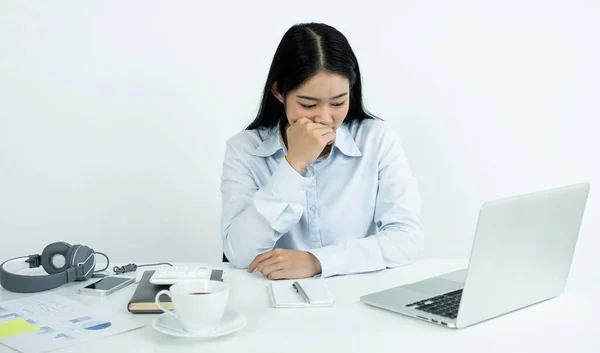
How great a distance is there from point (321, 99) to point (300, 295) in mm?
635

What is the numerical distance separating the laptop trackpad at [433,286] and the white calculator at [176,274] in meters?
0.44

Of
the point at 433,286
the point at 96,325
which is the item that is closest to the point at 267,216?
the point at 433,286

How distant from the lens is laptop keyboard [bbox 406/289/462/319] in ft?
3.79

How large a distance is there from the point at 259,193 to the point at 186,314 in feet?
2.22

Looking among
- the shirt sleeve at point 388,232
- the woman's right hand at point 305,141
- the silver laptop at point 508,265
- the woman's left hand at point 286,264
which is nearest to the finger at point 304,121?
the woman's right hand at point 305,141

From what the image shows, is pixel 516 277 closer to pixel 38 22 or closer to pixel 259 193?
pixel 259 193

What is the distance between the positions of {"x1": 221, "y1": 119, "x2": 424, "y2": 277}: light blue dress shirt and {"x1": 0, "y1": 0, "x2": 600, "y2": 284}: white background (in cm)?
68

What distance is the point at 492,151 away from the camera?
2699 millimetres

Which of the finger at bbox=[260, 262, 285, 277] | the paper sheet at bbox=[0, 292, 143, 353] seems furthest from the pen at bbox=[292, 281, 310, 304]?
the paper sheet at bbox=[0, 292, 143, 353]

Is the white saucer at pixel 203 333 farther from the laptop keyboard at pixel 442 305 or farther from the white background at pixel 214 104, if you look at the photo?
the white background at pixel 214 104

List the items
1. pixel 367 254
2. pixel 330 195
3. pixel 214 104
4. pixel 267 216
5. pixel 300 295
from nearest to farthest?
pixel 300 295 → pixel 367 254 → pixel 267 216 → pixel 330 195 → pixel 214 104

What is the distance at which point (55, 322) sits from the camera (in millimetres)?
1150

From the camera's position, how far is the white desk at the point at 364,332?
102 centimetres

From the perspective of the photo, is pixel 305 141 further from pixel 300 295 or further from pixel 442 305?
pixel 442 305
